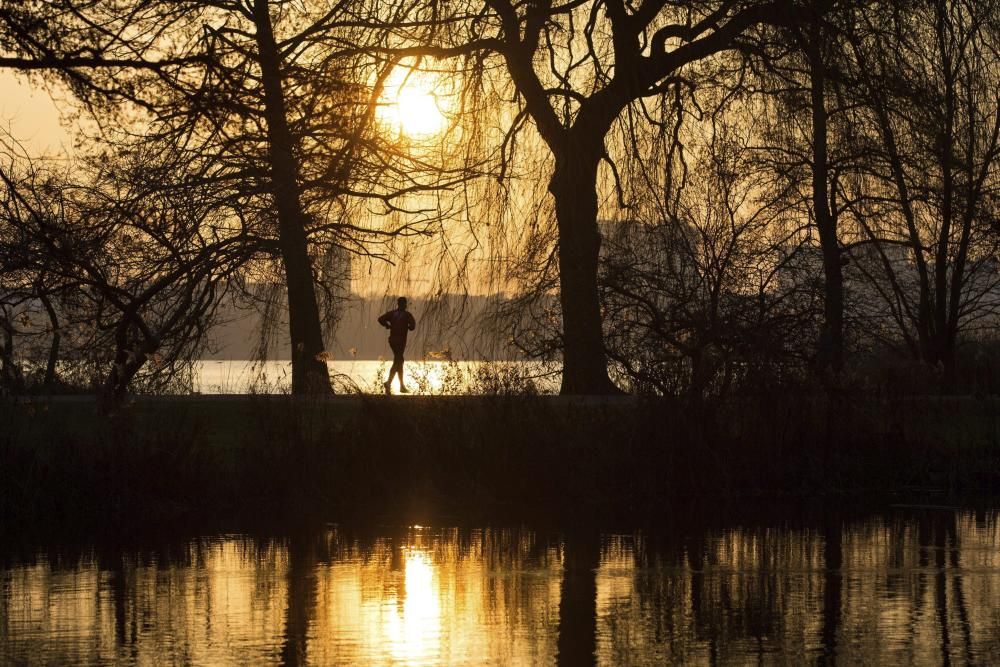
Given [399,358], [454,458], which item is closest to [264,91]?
[454,458]

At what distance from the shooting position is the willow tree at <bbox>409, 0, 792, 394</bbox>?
59.8 feet

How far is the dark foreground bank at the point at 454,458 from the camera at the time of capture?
14359mm

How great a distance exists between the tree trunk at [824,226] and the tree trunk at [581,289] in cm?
304

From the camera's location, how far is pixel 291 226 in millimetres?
20031

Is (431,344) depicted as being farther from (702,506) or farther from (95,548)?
(95,548)

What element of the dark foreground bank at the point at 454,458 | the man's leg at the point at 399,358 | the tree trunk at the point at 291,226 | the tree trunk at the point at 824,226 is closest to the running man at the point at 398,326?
the man's leg at the point at 399,358

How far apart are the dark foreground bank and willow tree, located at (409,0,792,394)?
3719mm

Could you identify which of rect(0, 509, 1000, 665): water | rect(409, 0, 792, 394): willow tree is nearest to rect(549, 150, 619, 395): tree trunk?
rect(409, 0, 792, 394): willow tree

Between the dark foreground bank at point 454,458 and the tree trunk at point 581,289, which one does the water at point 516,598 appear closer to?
the dark foreground bank at point 454,458

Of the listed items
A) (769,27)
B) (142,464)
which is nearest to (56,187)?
(142,464)

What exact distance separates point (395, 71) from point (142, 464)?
5.37 m

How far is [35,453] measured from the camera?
14.1 m

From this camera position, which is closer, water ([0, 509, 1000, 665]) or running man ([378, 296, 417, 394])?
water ([0, 509, 1000, 665])

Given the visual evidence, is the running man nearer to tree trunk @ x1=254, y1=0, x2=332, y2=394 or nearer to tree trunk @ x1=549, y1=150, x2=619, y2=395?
tree trunk @ x1=254, y1=0, x2=332, y2=394
